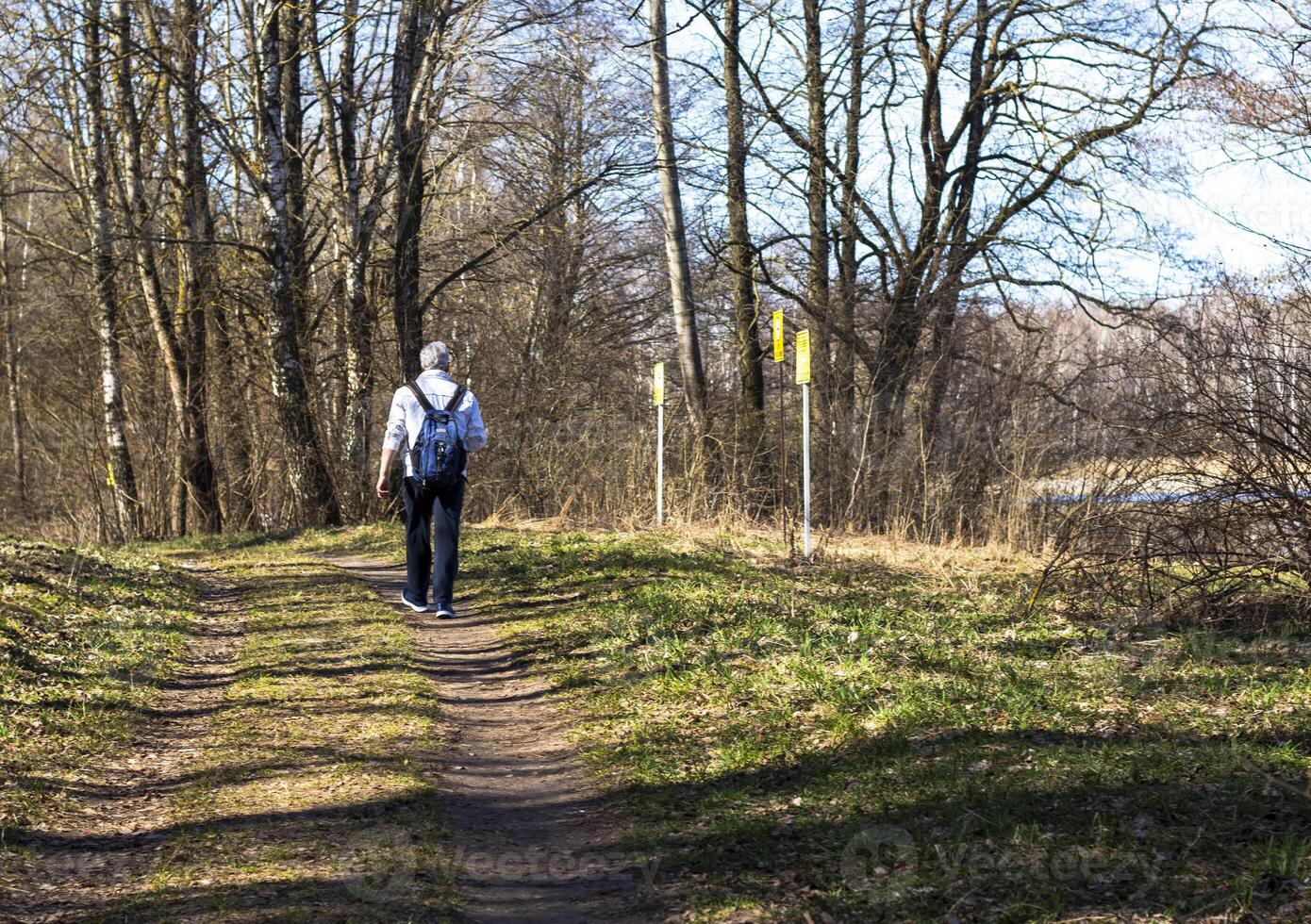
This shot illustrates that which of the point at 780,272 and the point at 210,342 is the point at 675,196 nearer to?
the point at 780,272

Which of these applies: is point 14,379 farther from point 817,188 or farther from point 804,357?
point 804,357

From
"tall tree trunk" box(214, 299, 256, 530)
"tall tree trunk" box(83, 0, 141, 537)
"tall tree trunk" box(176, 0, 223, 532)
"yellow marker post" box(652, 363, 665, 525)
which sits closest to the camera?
"yellow marker post" box(652, 363, 665, 525)

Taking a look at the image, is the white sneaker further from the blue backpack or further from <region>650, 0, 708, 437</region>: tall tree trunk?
<region>650, 0, 708, 437</region>: tall tree trunk

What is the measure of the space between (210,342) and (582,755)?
19610 mm

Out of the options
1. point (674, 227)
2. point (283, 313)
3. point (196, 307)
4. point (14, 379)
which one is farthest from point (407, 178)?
point (14, 379)

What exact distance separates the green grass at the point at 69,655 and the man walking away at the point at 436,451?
1.91 meters

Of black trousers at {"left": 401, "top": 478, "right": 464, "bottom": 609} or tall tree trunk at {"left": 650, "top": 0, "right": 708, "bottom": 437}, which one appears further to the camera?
tall tree trunk at {"left": 650, "top": 0, "right": 708, "bottom": 437}

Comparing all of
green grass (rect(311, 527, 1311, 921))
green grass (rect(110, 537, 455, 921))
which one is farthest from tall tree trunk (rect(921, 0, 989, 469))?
green grass (rect(110, 537, 455, 921))

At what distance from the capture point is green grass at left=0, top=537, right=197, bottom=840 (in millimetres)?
5914

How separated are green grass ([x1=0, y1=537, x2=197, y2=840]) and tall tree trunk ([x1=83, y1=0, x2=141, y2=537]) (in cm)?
908

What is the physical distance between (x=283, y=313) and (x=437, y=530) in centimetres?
971

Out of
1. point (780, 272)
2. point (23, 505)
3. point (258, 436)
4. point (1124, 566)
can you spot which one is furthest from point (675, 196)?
point (23, 505)

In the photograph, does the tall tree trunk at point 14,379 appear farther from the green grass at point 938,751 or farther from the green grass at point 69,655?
the green grass at point 938,751

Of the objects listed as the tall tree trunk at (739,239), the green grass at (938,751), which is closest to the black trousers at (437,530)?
the green grass at (938,751)
